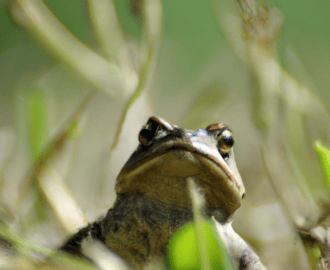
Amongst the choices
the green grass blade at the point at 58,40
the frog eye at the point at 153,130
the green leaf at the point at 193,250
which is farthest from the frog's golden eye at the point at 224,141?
the green leaf at the point at 193,250

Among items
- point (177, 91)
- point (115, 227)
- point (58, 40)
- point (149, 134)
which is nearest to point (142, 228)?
point (115, 227)

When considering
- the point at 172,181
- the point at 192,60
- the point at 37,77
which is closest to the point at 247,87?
the point at 192,60

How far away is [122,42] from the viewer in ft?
4.55

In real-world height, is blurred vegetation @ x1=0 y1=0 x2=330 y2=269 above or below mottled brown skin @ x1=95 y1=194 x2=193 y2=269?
above

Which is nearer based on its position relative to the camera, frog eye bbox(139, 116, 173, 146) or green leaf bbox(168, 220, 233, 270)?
green leaf bbox(168, 220, 233, 270)

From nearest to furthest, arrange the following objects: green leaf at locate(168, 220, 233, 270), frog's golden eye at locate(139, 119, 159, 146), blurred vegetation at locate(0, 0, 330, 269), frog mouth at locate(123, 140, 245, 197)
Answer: green leaf at locate(168, 220, 233, 270) → frog mouth at locate(123, 140, 245, 197) → frog's golden eye at locate(139, 119, 159, 146) → blurred vegetation at locate(0, 0, 330, 269)

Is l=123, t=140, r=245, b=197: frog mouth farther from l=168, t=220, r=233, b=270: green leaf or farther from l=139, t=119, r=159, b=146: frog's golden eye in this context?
l=168, t=220, r=233, b=270: green leaf

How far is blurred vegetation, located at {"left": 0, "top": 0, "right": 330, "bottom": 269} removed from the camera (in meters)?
1.18

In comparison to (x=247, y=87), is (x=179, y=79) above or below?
above

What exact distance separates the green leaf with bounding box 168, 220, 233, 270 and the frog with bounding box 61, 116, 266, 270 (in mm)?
551

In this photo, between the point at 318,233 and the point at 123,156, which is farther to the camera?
the point at 123,156

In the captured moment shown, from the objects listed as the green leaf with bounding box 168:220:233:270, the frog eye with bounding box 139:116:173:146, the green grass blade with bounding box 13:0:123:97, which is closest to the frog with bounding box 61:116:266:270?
the frog eye with bounding box 139:116:173:146

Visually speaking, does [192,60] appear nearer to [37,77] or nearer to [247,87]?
[247,87]

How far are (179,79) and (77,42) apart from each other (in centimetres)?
60
